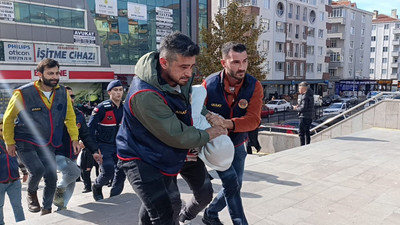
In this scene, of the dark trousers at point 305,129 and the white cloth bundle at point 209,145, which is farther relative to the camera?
the dark trousers at point 305,129

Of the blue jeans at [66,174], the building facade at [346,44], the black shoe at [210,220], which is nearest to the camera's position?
the black shoe at [210,220]

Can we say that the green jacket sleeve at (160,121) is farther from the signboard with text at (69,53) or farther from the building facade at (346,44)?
the building facade at (346,44)

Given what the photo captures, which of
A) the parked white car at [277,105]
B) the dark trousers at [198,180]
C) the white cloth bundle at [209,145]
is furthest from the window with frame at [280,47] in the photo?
the white cloth bundle at [209,145]

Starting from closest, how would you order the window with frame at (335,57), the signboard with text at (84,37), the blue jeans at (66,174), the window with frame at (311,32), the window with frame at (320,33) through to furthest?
the blue jeans at (66,174)
the signboard with text at (84,37)
the window with frame at (311,32)
the window with frame at (320,33)
the window with frame at (335,57)

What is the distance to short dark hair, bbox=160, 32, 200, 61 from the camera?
2436 millimetres

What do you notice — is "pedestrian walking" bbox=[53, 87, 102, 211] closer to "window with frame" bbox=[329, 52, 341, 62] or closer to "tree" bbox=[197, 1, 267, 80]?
"tree" bbox=[197, 1, 267, 80]

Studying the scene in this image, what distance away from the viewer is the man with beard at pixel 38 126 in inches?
162

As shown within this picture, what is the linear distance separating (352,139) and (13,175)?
28.9 ft

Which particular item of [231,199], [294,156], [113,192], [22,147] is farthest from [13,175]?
[294,156]

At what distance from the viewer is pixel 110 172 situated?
16.8 feet

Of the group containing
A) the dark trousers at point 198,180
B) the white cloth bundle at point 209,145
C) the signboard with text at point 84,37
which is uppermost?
the signboard with text at point 84,37

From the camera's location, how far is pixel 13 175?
14.6 ft

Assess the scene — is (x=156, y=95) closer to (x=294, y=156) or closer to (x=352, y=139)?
(x=294, y=156)

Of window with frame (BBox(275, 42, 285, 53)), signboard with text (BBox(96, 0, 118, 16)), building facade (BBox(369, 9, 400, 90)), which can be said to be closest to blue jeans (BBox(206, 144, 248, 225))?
signboard with text (BBox(96, 0, 118, 16))
